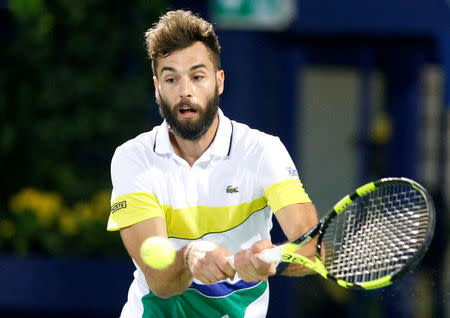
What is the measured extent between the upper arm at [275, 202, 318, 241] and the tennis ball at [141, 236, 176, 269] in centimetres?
44

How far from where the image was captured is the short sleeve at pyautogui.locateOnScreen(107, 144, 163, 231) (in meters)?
3.17

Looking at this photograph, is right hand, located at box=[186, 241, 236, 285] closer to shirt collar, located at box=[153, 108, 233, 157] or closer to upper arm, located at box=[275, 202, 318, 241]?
upper arm, located at box=[275, 202, 318, 241]

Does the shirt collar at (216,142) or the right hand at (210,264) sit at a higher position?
the shirt collar at (216,142)

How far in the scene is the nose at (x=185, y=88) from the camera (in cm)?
313

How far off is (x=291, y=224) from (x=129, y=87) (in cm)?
390

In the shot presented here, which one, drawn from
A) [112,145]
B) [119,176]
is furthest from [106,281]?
[119,176]

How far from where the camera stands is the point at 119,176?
10.7 ft

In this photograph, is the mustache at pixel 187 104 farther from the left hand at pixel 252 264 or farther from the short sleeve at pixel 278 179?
the left hand at pixel 252 264

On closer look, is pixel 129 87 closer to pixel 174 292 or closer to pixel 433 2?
pixel 433 2

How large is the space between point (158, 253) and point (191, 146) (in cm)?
60

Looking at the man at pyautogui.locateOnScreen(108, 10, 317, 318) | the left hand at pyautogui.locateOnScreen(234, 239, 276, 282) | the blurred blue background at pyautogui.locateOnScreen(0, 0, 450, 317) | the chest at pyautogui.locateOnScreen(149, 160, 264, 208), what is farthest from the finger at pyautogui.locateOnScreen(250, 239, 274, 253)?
the blurred blue background at pyautogui.locateOnScreen(0, 0, 450, 317)

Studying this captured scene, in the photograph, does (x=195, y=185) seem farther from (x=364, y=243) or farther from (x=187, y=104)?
(x=364, y=243)

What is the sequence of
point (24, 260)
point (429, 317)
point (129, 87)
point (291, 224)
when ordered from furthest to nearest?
point (429, 317), point (129, 87), point (24, 260), point (291, 224)

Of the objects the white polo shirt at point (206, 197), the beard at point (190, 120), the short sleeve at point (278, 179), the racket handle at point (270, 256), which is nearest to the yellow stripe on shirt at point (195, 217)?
the white polo shirt at point (206, 197)
